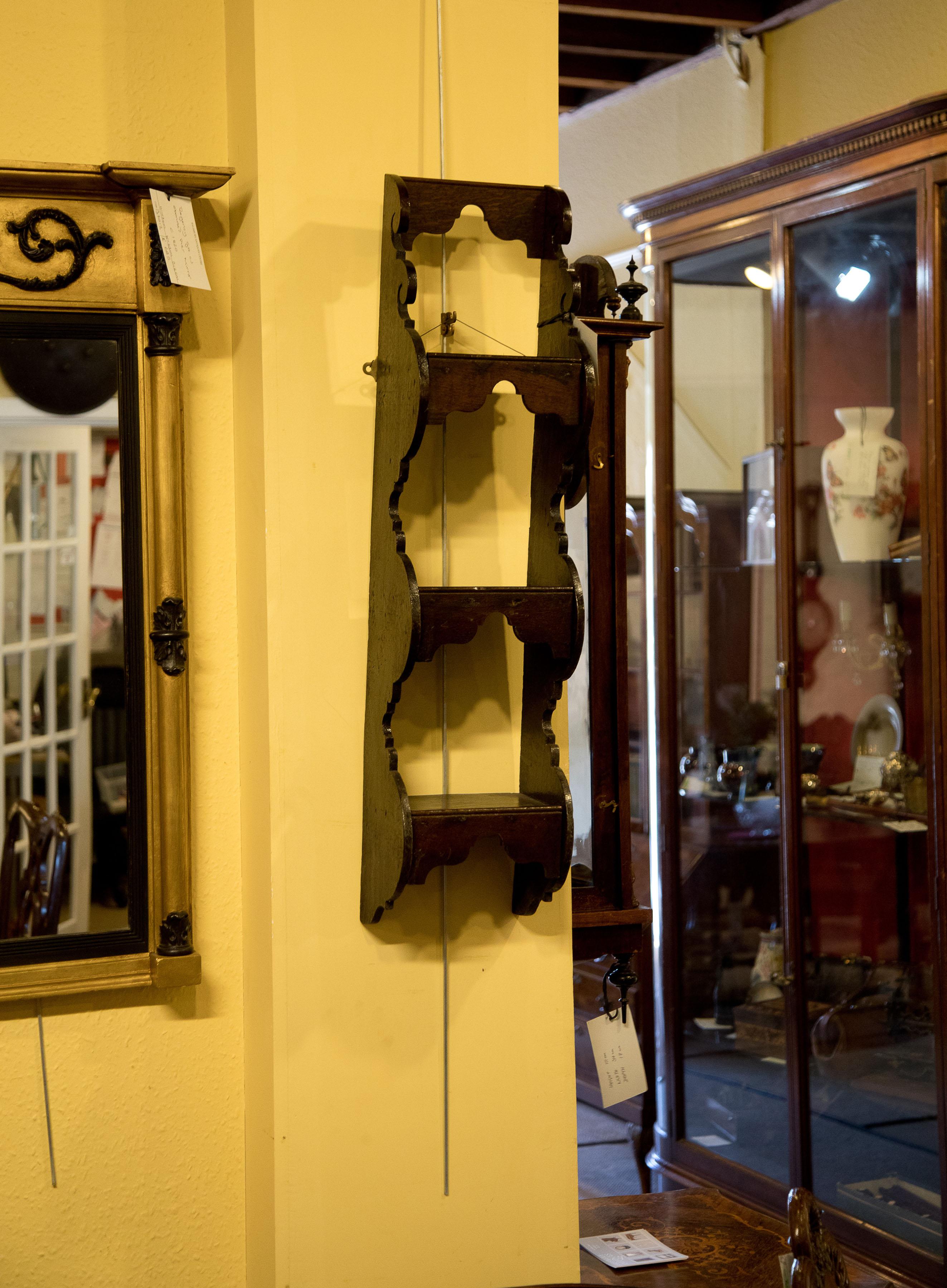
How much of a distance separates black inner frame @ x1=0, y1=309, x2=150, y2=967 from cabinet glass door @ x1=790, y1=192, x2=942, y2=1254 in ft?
5.25

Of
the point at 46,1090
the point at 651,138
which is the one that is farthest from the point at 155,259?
the point at 651,138

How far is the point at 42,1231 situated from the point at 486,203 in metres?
1.29

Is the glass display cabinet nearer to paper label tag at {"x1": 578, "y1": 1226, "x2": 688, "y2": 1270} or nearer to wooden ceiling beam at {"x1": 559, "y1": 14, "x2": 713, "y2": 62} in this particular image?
wooden ceiling beam at {"x1": 559, "y1": 14, "x2": 713, "y2": 62}

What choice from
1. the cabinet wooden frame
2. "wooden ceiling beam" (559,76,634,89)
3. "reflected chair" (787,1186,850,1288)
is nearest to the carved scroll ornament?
the cabinet wooden frame

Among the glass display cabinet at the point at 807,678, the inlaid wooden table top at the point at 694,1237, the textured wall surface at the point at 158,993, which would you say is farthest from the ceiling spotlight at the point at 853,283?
the inlaid wooden table top at the point at 694,1237

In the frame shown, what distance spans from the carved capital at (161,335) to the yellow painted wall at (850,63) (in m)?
1.99

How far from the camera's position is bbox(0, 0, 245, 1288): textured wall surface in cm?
148

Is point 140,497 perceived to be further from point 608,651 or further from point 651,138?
point 651,138

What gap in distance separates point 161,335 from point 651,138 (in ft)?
9.25

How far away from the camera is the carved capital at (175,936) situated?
1.51 m

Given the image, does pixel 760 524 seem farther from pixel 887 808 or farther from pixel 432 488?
pixel 432 488

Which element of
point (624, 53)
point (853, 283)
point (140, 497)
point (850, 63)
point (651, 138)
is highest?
point (624, 53)

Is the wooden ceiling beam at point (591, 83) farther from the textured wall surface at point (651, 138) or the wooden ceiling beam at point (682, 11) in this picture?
the wooden ceiling beam at point (682, 11)

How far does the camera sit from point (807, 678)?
281cm
